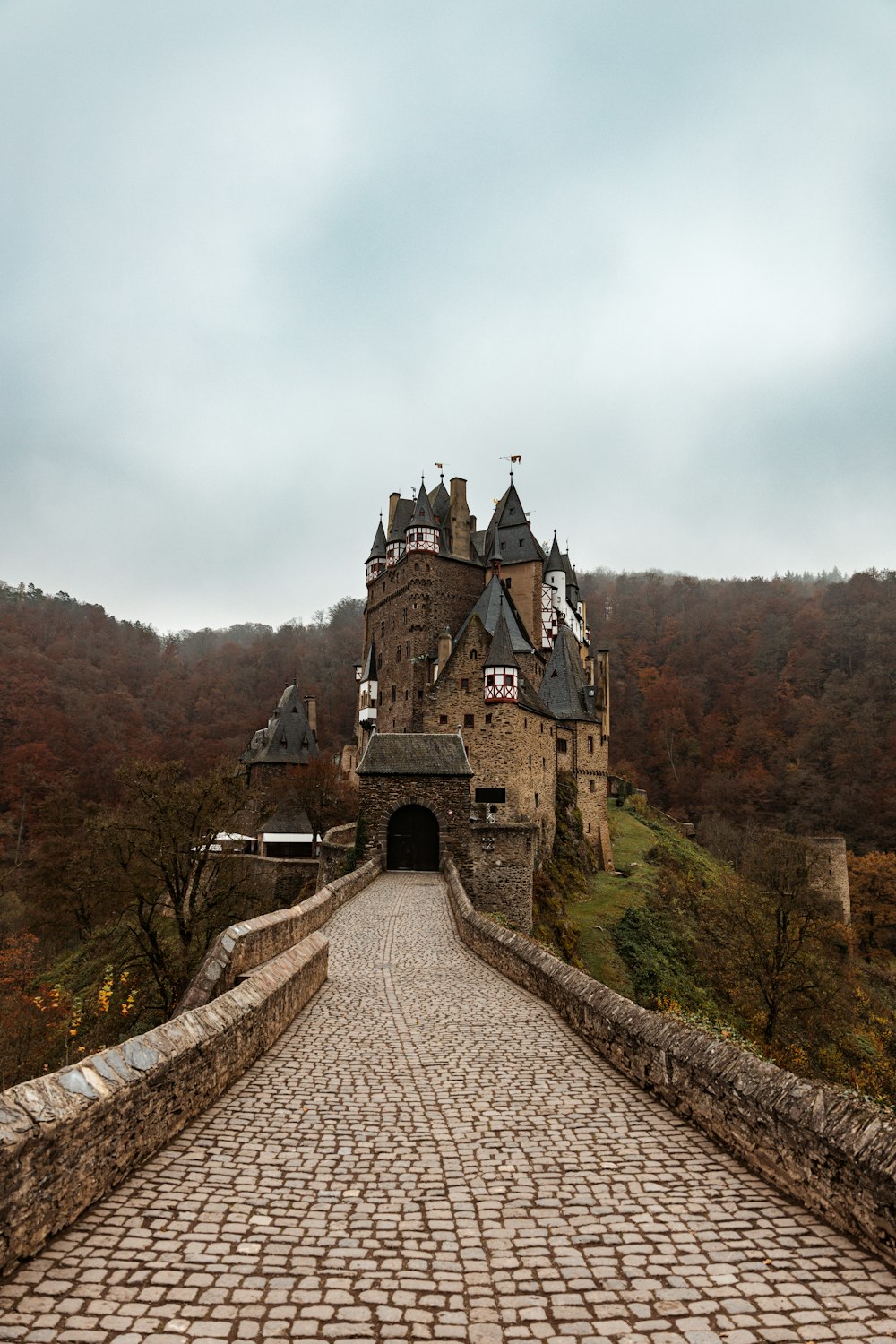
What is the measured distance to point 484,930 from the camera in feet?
41.9

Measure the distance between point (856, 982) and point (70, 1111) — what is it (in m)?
36.0

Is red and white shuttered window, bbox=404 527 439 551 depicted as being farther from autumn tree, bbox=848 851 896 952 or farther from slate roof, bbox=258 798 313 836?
autumn tree, bbox=848 851 896 952

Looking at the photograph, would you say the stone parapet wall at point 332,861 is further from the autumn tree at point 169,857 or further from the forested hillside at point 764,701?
the forested hillside at point 764,701

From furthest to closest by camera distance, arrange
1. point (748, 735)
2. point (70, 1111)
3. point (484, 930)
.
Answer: point (748, 735), point (484, 930), point (70, 1111)

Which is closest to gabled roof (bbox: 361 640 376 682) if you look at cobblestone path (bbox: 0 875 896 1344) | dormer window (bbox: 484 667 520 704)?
dormer window (bbox: 484 667 520 704)

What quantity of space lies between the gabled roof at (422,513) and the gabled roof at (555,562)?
849cm

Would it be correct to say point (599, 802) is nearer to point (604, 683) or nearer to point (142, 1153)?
point (604, 683)

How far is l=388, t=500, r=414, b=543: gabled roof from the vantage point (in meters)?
46.0

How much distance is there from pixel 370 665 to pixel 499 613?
1335 cm

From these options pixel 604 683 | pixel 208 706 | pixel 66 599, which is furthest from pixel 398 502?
pixel 66 599

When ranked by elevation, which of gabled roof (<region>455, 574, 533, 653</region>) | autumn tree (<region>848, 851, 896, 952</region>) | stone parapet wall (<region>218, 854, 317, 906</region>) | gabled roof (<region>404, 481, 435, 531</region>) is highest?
gabled roof (<region>404, 481, 435, 531</region>)

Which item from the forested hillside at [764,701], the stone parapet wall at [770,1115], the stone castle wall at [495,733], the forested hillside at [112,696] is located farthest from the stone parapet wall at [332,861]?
the forested hillside at [764,701]

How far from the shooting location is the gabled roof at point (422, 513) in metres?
42.5

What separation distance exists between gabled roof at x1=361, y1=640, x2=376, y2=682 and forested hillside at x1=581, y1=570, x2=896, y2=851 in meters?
→ 29.9
